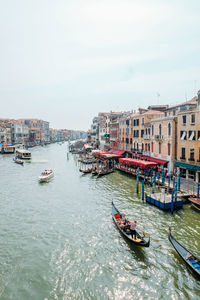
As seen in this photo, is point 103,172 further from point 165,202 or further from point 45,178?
point 165,202

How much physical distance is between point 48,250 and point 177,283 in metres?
8.76

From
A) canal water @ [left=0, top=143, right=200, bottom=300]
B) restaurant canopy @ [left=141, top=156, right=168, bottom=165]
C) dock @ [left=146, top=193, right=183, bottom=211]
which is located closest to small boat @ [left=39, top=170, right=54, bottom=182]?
canal water @ [left=0, top=143, right=200, bottom=300]

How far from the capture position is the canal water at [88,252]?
1149cm

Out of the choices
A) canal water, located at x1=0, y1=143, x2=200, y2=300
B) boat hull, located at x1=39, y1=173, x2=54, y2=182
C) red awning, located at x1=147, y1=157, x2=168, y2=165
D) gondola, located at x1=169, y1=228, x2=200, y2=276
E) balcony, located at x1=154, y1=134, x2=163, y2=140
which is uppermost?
balcony, located at x1=154, y1=134, x2=163, y2=140

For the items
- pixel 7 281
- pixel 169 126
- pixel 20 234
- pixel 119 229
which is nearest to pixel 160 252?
pixel 119 229

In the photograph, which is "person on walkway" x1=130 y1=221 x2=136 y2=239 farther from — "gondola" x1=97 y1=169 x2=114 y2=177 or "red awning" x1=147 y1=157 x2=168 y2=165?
"gondola" x1=97 y1=169 x2=114 y2=177

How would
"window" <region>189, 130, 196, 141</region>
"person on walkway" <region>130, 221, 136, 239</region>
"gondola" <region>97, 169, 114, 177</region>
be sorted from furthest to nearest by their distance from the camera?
"gondola" <region>97, 169, 114, 177</region>, "window" <region>189, 130, 196, 141</region>, "person on walkway" <region>130, 221, 136, 239</region>

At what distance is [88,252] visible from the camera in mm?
14828

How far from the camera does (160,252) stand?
14.6 meters

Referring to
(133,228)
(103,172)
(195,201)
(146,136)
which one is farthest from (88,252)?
(146,136)

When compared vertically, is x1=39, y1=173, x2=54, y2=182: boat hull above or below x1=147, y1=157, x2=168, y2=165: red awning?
below

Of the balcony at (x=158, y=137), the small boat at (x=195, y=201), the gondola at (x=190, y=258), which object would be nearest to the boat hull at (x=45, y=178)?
the balcony at (x=158, y=137)

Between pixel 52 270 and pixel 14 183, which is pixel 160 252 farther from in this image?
pixel 14 183

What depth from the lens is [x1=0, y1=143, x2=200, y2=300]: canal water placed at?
11.5 m
